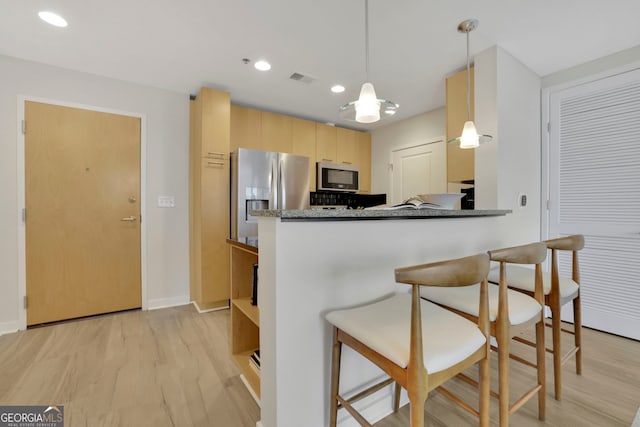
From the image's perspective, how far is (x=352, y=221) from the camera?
122 cm

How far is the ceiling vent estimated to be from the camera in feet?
8.63

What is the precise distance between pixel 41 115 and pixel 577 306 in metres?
4.26

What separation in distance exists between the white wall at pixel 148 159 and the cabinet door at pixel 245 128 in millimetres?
494

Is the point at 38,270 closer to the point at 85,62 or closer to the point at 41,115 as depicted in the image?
the point at 41,115

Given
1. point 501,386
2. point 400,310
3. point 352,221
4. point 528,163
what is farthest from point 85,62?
point 528,163

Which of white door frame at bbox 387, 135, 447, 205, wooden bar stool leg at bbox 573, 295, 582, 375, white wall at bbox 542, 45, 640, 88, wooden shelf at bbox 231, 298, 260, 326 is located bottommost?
wooden bar stool leg at bbox 573, 295, 582, 375

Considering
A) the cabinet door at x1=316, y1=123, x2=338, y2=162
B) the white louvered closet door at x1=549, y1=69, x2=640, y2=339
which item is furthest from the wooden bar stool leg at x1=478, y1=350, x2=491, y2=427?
the cabinet door at x1=316, y1=123, x2=338, y2=162

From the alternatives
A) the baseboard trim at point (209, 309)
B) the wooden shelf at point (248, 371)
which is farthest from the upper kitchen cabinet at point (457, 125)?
the baseboard trim at point (209, 309)

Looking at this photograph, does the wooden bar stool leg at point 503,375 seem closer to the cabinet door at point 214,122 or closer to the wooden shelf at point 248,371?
the wooden shelf at point 248,371

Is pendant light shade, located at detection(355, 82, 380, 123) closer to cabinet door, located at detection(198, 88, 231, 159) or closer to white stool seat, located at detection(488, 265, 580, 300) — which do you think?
white stool seat, located at detection(488, 265, 580, 300)

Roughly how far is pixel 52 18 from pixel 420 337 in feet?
9.29

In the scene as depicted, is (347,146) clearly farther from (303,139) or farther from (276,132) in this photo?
(276,132)

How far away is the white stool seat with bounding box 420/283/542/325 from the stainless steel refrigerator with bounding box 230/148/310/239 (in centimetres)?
194

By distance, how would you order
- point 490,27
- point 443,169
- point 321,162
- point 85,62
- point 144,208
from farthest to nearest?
point 321,162, point 443,169, point 144,208, point 85,62, point 490,27
